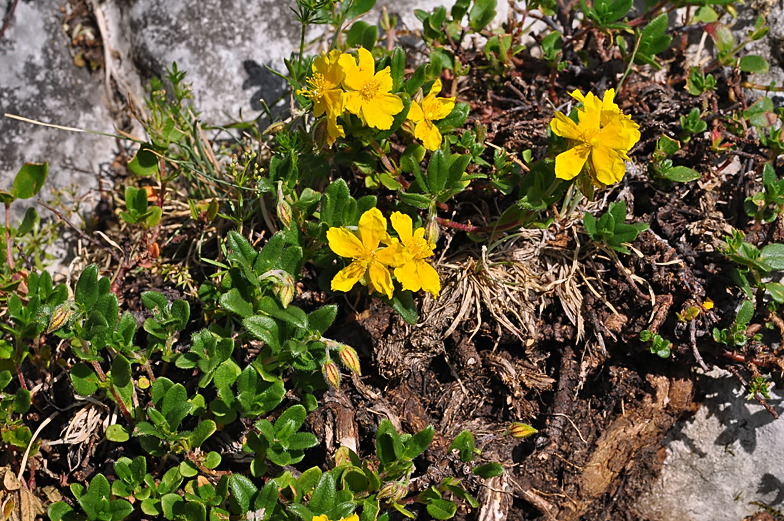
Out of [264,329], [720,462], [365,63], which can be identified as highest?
[365,63]

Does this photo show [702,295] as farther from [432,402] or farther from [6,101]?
[6,101]

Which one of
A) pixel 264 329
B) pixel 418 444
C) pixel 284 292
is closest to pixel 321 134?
pixel 284 292

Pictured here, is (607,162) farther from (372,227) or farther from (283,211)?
(283,211)

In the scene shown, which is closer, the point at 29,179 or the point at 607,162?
the point at 607,162

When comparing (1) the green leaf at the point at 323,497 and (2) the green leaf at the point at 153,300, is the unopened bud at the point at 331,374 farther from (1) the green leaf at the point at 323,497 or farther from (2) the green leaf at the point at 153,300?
(2) the green leaf at the point at 153,300

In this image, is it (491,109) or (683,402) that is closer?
(683,402)

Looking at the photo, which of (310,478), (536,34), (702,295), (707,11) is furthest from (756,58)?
(310,478)
